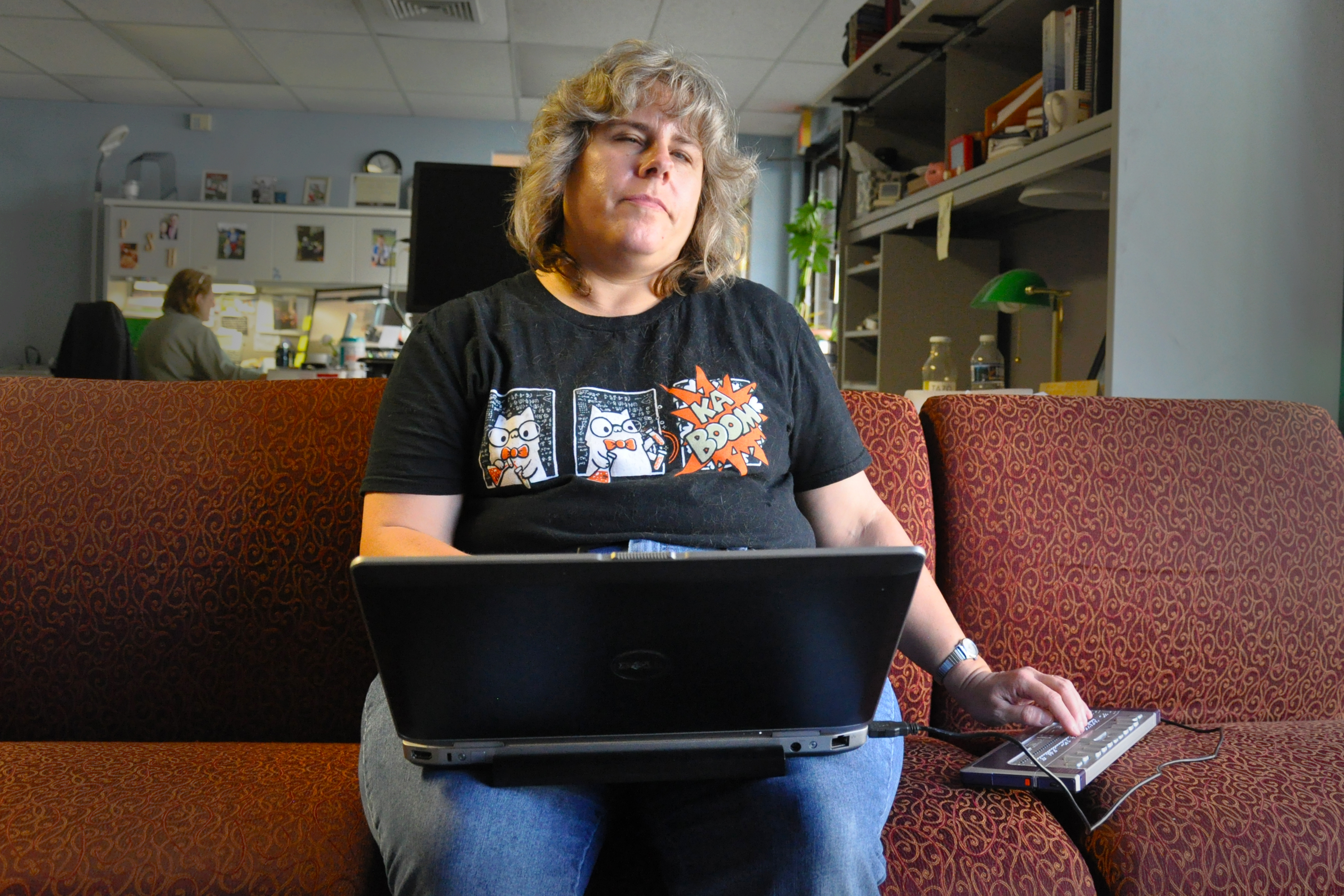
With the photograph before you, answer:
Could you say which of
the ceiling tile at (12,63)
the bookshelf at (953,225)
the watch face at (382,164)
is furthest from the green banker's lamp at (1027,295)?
the ceiling tile at (12,63)

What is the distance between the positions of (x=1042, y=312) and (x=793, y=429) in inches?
81.3

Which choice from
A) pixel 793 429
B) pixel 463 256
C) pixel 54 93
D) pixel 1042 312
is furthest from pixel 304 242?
pixel 793 429

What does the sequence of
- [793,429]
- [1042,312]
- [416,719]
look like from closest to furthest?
[416,719]
[793,429]
[1042,312]

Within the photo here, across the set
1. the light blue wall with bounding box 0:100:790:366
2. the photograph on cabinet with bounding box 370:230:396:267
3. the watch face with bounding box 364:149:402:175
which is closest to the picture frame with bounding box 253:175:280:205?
the light blue wall with bounding box 0:100:790:366

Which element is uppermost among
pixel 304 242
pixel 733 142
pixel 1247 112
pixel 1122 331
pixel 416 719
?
pixel 304 242

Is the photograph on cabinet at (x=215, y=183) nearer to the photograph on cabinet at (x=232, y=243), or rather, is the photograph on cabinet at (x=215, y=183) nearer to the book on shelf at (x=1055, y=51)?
the photograph on cabinet at (x=232, y=243)

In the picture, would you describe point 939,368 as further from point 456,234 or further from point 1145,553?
point 1145,553

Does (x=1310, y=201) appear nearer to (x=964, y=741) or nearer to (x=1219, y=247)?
(x=1219, y=247)

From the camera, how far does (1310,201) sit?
1960 millimetres

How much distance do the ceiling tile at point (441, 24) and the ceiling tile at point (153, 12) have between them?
0.77 m

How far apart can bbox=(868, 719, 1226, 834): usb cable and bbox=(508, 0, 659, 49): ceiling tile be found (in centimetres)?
422

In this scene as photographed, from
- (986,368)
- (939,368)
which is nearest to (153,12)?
(939,368)

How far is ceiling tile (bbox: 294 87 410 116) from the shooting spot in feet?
20.2

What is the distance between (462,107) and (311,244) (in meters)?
1.32
